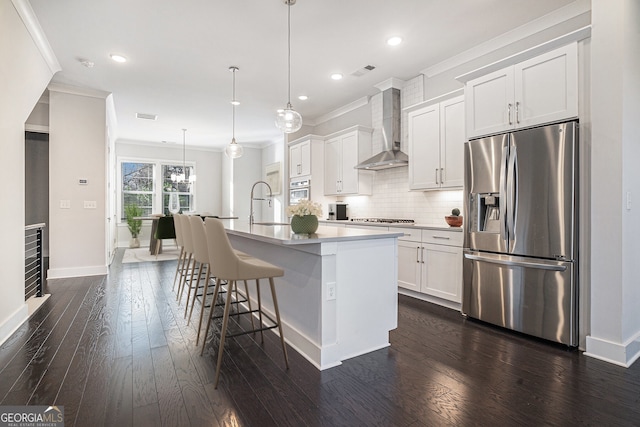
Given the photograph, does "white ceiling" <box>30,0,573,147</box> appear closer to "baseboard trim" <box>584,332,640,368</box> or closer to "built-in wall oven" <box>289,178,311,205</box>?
"built-in wall oven" <box>289,178,311,205</box>

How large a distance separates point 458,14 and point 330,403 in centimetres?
347

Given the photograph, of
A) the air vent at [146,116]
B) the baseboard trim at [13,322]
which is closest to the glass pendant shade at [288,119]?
the baseboard trim at [13,322]

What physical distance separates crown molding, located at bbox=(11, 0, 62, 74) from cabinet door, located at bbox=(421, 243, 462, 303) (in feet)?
14.9

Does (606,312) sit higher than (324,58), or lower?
lower

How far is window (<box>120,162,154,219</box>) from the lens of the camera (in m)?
8.90

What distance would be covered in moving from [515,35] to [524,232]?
2.18 meters

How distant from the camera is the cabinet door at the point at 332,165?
5.63 metres

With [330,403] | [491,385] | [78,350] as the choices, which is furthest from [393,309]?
[78,350]

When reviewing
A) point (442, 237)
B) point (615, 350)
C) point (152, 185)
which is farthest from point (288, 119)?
point (152, 185)

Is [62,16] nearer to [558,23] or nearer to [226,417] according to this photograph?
[226,417]

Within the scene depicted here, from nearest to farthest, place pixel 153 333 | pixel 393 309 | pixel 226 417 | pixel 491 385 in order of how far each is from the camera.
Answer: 1. pixel 226 417
2. pixel 491 385
3. pixel 393 309
4. pixel 153 333

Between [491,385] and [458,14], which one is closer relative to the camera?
[491,385]

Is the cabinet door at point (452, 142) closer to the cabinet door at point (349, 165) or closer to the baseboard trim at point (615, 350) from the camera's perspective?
the cabinet door at point (349, 165)

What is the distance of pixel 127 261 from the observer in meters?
6.45
